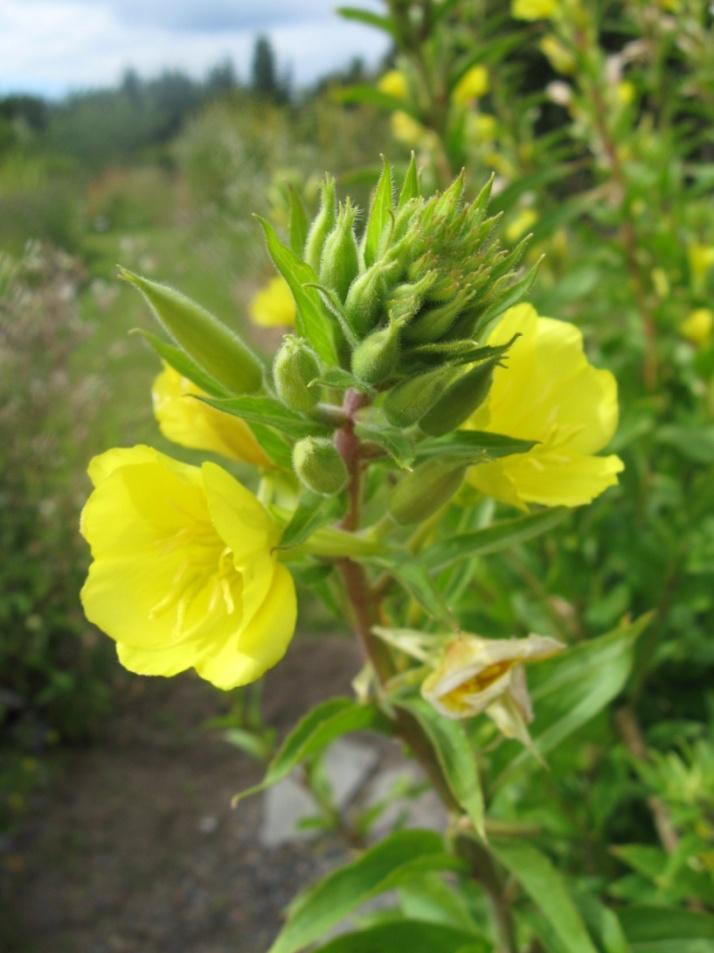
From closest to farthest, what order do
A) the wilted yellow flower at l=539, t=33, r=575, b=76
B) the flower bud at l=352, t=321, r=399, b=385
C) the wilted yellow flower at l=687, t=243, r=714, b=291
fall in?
the flower bud at l=352, t=321, r=399, b=385
the wilted yellow flower at l=687, t=243, r=714, b=291
the wilted yellow flower at l=539, t=33, r=575, b=76

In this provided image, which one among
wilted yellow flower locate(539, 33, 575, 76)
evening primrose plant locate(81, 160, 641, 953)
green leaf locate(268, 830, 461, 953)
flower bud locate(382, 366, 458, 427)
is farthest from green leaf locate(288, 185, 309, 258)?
wilted yellow flower locate(539, 33, 575, 76)

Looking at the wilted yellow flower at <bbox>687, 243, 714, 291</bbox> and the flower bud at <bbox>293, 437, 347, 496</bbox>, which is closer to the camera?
the flower bud at <bbox>293, 437, 347, 496</bbox>

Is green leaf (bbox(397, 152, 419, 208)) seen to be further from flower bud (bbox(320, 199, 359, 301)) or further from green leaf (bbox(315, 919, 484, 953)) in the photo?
green leaf (bbox(315, 919, 484, 953))

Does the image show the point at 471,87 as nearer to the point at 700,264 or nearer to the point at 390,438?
the point at 700,264

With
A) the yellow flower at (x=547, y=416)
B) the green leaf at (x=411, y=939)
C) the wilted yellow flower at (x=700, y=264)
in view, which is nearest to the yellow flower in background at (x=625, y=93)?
the wilted yellow flower at (x=700, y=264)

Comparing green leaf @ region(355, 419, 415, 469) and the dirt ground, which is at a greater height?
green leaf @ region(355, 419, 415, 469)

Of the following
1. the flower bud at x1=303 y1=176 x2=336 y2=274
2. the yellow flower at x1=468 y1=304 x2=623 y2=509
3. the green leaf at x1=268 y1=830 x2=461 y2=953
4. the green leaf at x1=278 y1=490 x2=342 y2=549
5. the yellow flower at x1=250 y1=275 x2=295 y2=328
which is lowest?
the green leaf at x1=268 y1=830 x2=461 y2=953

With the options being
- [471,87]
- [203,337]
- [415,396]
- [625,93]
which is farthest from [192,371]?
[625,93]

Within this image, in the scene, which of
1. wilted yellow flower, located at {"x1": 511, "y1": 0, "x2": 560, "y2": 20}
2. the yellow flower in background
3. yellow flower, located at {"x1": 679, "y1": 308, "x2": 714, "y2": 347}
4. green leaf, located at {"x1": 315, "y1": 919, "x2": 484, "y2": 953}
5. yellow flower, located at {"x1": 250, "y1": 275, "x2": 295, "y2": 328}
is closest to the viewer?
green leaf, located at {"x1": 315, "y1": 919, "x2": 484, "y2": 953}
